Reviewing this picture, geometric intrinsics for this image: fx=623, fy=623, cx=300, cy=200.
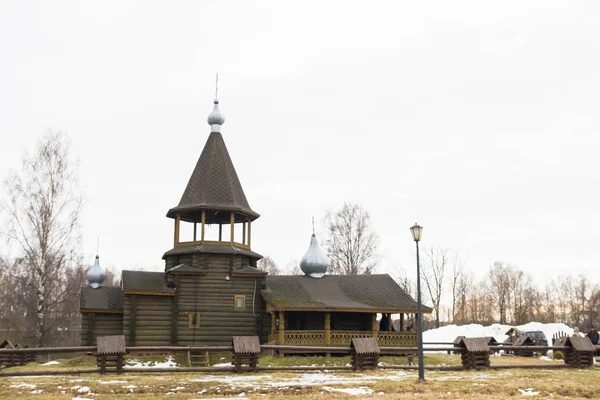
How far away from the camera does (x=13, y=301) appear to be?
64375 mm

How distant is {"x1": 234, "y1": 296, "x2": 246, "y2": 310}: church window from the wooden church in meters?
0.05

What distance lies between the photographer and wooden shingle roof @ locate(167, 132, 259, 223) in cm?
3153

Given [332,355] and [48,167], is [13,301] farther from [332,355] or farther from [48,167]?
[332,355]

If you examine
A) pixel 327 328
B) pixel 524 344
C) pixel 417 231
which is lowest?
pixel 524 344

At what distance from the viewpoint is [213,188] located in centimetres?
3216

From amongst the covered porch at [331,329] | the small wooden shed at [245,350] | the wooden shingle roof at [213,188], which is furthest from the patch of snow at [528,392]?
the wooden shingle roof at [213,188]

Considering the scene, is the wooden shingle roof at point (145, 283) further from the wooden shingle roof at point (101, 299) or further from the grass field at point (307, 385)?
the grass field at point (307, 385)

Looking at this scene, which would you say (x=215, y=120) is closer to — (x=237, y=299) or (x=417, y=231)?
(x=237, y=299)

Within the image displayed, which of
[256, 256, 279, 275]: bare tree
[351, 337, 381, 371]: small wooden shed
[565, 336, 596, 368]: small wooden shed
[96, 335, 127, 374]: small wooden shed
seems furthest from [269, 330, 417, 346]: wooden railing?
[256, 256, 279, 275]: bare tree

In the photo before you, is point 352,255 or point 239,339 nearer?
point 239,339

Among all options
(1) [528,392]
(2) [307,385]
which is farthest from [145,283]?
(1) [528,392]

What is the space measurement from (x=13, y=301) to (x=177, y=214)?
1606 inches

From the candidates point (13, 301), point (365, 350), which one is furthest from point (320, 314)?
point (13, 301)

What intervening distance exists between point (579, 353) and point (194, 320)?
1716cm
